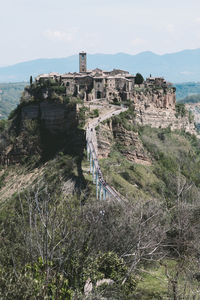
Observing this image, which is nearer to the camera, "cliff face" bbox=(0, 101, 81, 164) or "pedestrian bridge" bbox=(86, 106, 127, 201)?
"pedestrian bridge" bbox=(86, 106, 127, 201)

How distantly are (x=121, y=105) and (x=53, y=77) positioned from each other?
1086 cm

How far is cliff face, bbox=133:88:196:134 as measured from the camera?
177ft

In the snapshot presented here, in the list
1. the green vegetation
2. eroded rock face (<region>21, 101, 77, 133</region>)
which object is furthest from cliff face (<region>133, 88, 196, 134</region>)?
eroded rock face (<region>21, 101, 77, 133</region>)

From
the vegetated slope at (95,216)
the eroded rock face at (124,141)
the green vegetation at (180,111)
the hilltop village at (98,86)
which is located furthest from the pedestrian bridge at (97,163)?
the green vegetation at (180,111)

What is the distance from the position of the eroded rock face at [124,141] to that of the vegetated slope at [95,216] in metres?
0.14

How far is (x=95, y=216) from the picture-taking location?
20.7 meters

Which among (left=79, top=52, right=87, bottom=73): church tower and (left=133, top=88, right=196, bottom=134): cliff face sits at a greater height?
(left=79, top=52, right=87, bottom=73): church tower

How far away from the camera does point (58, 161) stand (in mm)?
41188

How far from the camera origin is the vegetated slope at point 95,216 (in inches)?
524

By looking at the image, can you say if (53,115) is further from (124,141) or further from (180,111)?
(180,111)

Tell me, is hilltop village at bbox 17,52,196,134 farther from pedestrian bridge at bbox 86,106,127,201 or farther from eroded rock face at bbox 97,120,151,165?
eroded rock face at bbox 97,120,151,165

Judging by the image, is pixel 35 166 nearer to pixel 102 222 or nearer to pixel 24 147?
pixel 24 147

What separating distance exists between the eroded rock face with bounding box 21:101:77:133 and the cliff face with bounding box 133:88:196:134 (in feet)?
32.0

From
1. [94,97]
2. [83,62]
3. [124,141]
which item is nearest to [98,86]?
[94,97]
